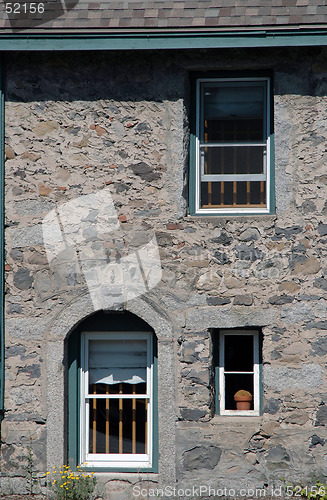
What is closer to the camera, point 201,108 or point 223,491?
point 223,491

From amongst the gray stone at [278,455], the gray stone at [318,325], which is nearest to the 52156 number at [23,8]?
the gray stone at [318,325]

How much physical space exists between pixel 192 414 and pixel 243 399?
2.07 feet

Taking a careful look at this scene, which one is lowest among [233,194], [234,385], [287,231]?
[234,385]

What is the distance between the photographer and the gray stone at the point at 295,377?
26.0ft

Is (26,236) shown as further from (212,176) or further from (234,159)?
(234,159)

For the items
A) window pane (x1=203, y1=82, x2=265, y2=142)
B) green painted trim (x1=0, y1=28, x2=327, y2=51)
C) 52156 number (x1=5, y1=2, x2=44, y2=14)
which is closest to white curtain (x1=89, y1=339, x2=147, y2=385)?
window pane (x1=203, y1=82, x2=265, y2=142)

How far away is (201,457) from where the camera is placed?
796 cm

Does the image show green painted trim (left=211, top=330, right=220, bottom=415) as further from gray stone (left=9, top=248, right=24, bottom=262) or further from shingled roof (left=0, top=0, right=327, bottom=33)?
shingled roof (left=0, top=0, right=327, bottom=33)

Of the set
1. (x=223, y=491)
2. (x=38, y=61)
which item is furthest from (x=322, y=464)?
(x=38, y=61)

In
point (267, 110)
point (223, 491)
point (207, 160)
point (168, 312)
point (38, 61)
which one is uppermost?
point (38, 61)

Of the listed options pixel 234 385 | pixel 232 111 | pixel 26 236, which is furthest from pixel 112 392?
pixel 232 111

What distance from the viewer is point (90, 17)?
8.09 metres

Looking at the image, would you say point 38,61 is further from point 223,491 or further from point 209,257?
point 223,491

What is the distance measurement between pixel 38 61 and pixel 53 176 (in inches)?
53.5
